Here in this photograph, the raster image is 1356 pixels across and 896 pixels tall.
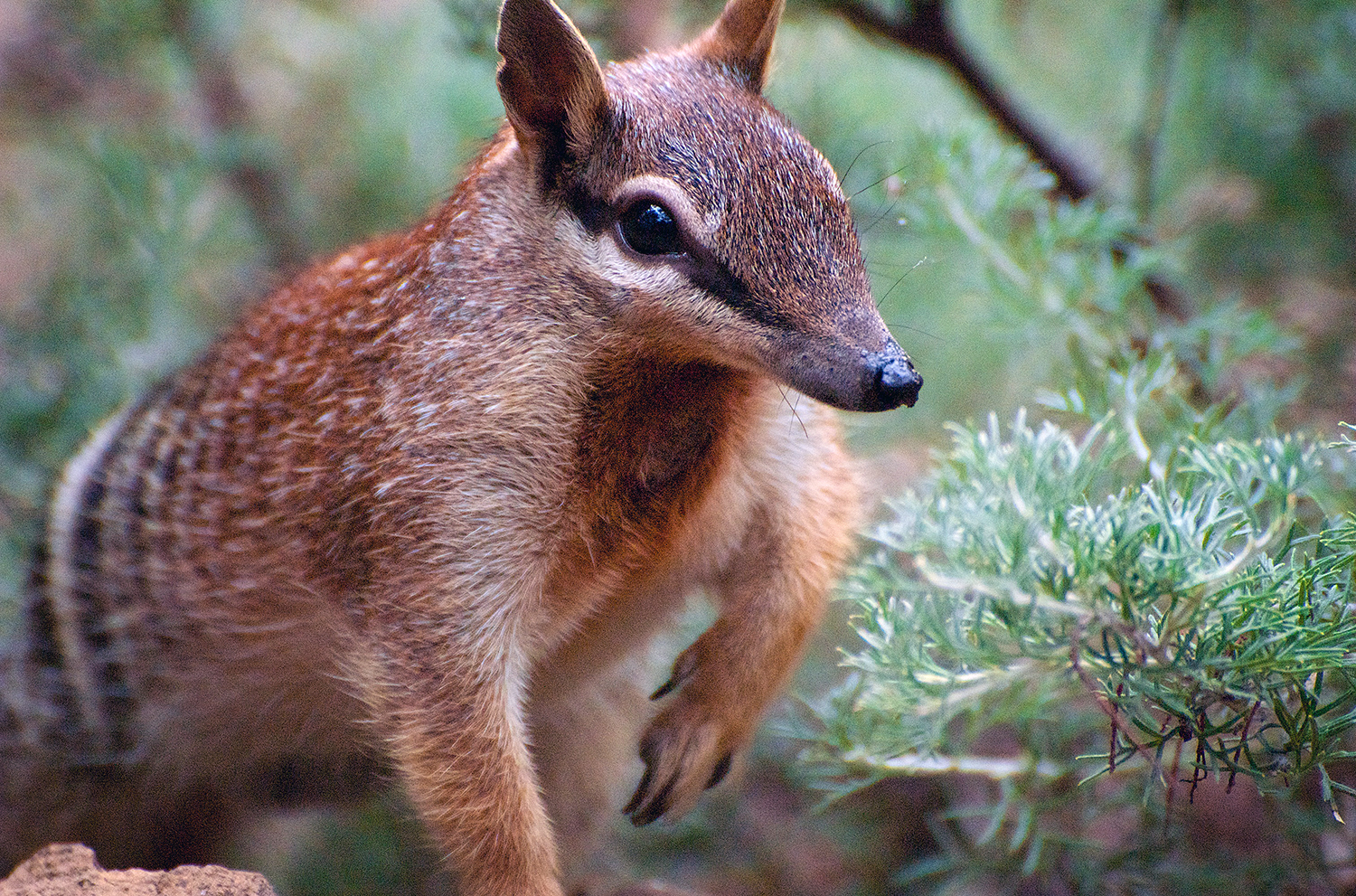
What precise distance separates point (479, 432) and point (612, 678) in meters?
0.95

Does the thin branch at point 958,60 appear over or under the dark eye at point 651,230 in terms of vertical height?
under

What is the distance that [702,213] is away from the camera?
1916mm

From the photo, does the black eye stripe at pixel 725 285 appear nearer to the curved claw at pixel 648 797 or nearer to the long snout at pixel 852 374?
the long snout at pixel 852 374

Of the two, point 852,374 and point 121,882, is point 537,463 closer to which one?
point 852,374

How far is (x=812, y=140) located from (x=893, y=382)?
2.08m

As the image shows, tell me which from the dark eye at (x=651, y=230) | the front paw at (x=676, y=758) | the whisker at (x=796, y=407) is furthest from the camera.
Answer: the front paw at (x=676, y=758)

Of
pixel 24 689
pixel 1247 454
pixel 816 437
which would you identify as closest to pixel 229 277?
pixel 24 689

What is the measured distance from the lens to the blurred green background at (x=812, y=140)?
3623mm

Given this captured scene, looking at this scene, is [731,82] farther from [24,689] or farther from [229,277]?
[229,277]

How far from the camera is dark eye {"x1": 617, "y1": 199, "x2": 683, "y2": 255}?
196 centimetres

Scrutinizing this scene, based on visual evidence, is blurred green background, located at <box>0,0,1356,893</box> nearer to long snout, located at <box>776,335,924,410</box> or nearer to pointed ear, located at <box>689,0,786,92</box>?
pointed ear, located at <box>689,0,786,92</box>

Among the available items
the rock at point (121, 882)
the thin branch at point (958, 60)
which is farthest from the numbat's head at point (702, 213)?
the thin branch at point (958, 60)

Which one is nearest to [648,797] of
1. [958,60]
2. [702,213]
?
[702,213]

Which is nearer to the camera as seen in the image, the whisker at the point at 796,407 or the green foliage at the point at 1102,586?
the green foliage at the point at 1102,586
